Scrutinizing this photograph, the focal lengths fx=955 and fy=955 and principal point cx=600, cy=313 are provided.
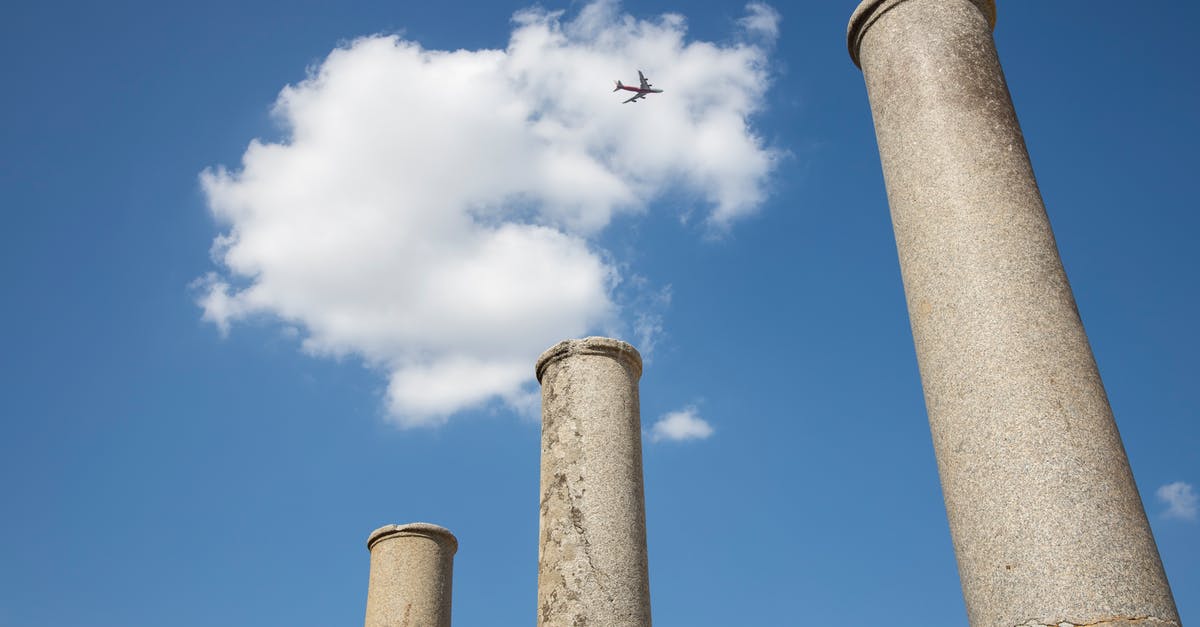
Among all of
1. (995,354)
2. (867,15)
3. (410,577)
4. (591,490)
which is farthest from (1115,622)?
(410,577)

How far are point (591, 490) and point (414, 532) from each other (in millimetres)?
6230

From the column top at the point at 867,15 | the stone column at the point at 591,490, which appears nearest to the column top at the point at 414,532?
the stone column at the point at 591,490

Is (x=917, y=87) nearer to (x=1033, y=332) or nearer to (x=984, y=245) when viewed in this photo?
(x=984, y=245)

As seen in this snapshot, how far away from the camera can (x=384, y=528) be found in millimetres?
16062

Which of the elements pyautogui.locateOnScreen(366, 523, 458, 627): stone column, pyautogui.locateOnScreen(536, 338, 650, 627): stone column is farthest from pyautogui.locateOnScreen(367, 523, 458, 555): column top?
pyautogui.locateOnScreen(536, 338, 650, 627): stone column

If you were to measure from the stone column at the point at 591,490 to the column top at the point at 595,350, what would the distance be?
1 cm

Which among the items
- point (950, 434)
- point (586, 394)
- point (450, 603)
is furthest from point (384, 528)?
point (950, 434)

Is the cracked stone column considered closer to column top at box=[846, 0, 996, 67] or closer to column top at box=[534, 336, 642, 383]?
column top at box=[846, 0, 996, 67]

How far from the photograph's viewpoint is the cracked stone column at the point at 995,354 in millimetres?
5809

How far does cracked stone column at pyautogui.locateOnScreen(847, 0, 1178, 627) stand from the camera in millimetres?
5809

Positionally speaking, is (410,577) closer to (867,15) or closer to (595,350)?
(595,350)

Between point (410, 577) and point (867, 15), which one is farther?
point (410, 577)

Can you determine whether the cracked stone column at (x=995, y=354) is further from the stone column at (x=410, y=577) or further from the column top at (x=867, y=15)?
the stone column at (x=410, y=577)

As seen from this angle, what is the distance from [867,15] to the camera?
862cm
